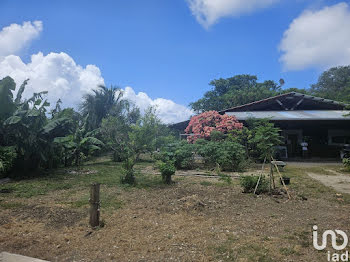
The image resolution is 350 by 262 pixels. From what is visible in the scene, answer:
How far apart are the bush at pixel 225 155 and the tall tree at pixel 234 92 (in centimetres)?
1746

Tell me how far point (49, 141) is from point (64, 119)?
44.6 inches

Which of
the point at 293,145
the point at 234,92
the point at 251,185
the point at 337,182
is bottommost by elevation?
the point at 337,182

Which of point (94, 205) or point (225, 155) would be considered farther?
point (225, 155)

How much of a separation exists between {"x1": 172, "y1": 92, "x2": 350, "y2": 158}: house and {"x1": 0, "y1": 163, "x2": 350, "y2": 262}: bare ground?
34.5ft

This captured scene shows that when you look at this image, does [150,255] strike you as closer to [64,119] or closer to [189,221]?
[189,221]

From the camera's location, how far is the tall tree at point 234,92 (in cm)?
2681

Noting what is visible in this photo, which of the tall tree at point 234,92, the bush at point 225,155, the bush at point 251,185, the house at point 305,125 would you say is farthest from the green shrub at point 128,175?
the tall tree at point 234,92

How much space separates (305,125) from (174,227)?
51.3 feet

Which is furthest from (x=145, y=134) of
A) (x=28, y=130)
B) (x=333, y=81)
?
(x=333, y=81)

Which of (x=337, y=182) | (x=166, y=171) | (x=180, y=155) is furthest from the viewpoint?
(x=180, y=155)

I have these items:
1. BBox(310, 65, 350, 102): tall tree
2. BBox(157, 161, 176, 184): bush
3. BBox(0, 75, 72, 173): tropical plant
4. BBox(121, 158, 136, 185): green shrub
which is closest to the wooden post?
BBox(121, 158, 136, 185): green shrub

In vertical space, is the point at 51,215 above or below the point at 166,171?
below

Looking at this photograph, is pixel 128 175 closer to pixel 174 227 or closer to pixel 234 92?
pixel 174 227

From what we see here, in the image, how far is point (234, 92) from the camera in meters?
29.8
